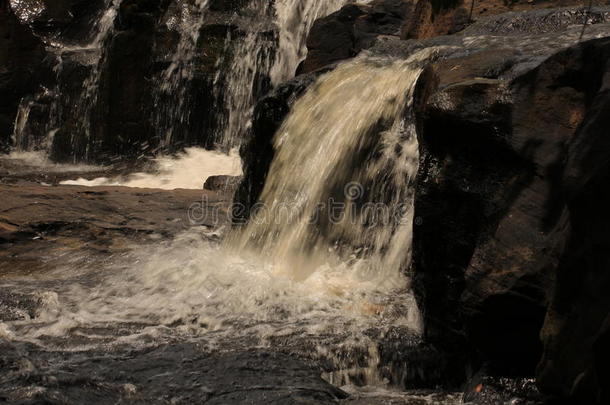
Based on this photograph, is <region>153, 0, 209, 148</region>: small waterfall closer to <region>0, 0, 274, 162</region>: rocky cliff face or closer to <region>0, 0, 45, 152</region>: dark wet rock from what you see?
<region>0, 0, 274, 162</region>: rocky cliff face

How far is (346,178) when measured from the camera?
246 inches

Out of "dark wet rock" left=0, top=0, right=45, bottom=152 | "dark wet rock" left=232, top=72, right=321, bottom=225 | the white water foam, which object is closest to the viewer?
"dark wet rock" left=232, top=72, right=321, bottom=225

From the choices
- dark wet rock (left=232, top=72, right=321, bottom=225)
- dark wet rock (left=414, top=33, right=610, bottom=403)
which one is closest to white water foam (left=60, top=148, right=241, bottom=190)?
dark wet rock (left=232, top=72, right=321, bottom=225)

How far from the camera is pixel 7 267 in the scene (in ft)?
21.1

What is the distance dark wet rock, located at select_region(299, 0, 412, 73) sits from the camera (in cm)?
1089

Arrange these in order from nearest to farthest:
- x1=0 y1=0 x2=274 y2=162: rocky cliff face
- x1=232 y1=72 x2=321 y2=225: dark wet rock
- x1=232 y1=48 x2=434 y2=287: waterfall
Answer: x1=232 y1=48 x2=434 y2=287: waterfall, x1=232 y1=72 x2=321 y2=225: dark wet rock, x1=0 y1=0 x2=274 y2=162: rocky cliff face

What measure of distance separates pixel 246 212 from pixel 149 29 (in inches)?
266

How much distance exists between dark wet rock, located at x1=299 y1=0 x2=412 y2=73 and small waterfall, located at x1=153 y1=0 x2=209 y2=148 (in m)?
2.25

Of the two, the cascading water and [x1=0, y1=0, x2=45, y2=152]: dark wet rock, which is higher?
[x1=0, y1=0, x2=45, y2=152]: dark wet rock

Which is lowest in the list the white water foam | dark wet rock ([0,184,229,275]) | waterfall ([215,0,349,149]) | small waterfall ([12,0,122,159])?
dark wet rock ([0,184,229,275])

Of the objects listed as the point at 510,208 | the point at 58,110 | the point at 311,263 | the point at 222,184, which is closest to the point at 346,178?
the point at 311,263

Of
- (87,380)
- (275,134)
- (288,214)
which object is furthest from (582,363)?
(275,134)

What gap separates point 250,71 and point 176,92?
4.25ft

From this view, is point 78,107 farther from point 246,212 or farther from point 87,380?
point 87,380
